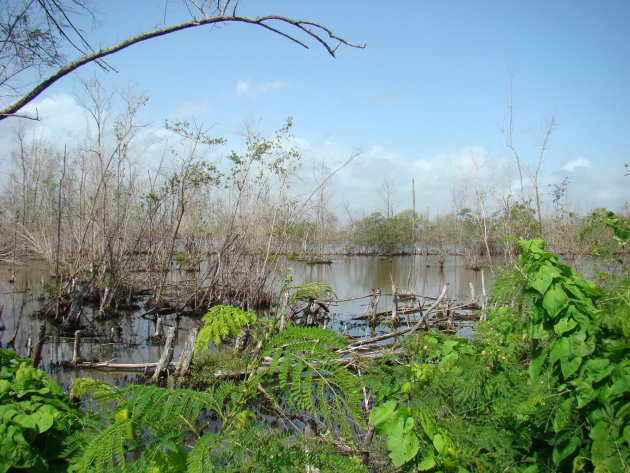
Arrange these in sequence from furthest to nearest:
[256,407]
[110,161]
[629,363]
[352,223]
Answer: [352,223] < [110,161] < [256,407] < [629,363]

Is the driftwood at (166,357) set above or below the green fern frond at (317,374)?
below

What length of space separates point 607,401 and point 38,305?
12.4m

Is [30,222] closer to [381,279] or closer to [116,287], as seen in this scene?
[116,287]

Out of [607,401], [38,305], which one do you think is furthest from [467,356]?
[38,305]

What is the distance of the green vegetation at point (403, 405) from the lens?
108 centimetres

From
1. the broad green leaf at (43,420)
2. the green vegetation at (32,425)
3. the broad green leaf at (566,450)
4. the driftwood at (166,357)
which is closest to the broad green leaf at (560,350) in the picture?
the broad green leaf at (566,450)

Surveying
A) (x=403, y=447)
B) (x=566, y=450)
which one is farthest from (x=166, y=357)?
(x=566, y=450)

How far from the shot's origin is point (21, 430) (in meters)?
1.51

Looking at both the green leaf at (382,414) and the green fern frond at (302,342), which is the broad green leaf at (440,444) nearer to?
the green leaf at (382,414)

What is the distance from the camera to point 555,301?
1.53 meters

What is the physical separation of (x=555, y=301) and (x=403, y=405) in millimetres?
712

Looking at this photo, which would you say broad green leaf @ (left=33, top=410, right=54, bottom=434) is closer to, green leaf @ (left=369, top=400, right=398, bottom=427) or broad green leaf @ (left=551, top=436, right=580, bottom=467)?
green leaf @ (left=369, top=400, right=398, bottom=427)

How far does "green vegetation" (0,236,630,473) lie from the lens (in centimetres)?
108

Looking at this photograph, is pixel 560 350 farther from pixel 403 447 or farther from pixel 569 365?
pixel 403 447
